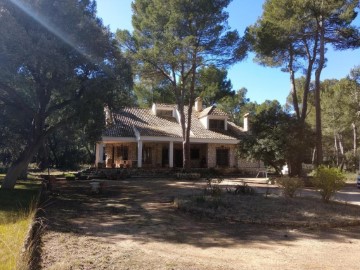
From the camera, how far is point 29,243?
19.6ft

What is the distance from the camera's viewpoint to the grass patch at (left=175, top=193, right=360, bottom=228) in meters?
9.18

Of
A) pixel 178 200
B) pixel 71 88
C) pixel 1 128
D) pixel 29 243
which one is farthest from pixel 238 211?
pixel 1 128

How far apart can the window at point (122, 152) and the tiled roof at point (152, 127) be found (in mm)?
2025

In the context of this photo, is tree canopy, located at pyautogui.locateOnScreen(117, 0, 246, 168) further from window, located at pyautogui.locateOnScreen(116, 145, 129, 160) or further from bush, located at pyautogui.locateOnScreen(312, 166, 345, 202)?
bush, located at pyautogui.locateOnScreen(312, 166, 345, 202)

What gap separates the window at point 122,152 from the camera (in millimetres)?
31053

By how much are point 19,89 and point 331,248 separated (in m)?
15.1

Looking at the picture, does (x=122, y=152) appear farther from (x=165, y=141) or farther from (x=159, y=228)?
(x=159, y=228)

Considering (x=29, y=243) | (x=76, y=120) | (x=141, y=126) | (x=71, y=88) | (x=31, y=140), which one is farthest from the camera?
(x=141, y=126)

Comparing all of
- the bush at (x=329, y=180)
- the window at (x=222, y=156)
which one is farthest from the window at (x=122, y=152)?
the bush at (x=329, y=180)

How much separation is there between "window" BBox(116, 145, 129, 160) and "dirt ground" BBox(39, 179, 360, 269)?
66.3ft

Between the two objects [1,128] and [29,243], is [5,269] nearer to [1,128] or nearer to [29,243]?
[29,243]

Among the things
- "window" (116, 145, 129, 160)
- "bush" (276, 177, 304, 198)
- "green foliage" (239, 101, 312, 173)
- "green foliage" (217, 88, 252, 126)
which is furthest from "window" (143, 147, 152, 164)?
"green foliage" (217, 88, 252, 126)

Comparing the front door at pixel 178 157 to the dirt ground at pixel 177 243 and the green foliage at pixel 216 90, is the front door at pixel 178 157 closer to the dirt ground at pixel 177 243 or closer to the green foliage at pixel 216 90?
the green foliage at pixel 216 90

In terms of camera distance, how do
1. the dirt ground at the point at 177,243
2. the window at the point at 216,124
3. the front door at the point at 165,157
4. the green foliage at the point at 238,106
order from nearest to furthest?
the dirt ground at the point at 177,243 → the front door at the point at 165,157 → the window at the point at 216,124 → the green foliage at the point at 238,106
